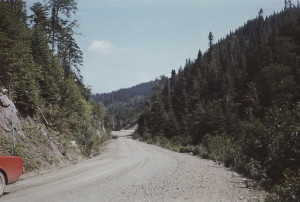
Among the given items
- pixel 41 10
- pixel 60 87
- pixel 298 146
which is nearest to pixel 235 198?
pixel 298 146

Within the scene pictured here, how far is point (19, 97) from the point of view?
46.5 ft

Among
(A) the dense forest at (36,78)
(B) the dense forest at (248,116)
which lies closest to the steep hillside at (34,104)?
(A) the dense forest at (36,78)

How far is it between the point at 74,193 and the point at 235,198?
17.6ft

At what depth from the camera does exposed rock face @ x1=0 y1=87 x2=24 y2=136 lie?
38.0 feet

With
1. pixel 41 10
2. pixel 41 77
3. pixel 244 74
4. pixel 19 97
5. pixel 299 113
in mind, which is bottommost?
pixel 299 113

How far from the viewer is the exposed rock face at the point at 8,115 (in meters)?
11.6

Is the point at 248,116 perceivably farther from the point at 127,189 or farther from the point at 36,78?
the point at 36,78

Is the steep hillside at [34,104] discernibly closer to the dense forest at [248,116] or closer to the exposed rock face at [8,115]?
the exposed rock face at [8,115]

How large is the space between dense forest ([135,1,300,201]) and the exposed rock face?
495 inches

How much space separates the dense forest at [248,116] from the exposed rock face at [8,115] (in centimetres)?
1256

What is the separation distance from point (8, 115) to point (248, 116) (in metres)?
15.5

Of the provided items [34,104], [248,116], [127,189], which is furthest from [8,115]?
[248,116]

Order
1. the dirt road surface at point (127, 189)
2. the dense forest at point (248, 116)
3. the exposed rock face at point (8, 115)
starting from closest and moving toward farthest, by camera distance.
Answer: the dirt road surface at point (127, 189), the dense forest at point (248, 116), the exposed rock face at point (8, 115)

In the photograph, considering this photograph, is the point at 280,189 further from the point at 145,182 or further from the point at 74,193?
the point at 74,193
